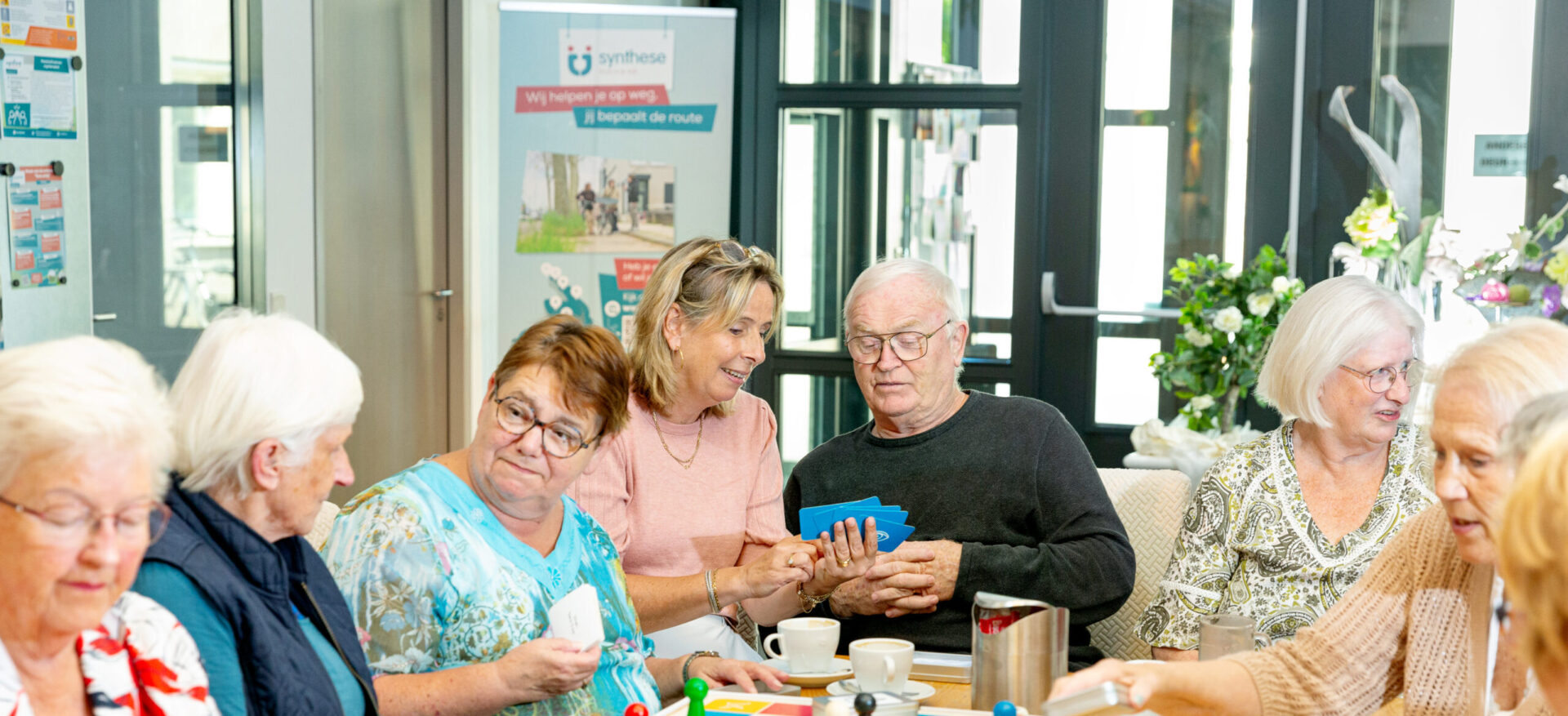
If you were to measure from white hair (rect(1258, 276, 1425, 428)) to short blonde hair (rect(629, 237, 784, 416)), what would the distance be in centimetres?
93

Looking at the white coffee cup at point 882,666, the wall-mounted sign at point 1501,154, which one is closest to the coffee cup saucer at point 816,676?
the white coffee cup at point 882,666

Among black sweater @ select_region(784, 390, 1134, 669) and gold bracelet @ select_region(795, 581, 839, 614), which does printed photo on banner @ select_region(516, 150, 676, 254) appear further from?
gold bracelet @ select_region(795, 581, 839, 614)

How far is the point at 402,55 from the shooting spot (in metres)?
4.34

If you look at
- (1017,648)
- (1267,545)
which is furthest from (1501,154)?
(1017,648)

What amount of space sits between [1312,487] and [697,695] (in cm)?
128

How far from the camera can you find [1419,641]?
1759 mm

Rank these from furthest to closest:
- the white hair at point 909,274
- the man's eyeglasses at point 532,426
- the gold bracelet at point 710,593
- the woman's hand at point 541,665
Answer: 1. the white hair at point 909,274
2. the gold bracelet at point 710,593
3. the man's eyeglasses at point 532,426
4. the woman's hand at point 541,665

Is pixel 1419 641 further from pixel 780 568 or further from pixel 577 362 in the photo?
pixel 577 362

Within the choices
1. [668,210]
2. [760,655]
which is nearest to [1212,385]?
[760,655]

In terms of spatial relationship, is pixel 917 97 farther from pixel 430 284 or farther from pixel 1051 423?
pixel 1051 423

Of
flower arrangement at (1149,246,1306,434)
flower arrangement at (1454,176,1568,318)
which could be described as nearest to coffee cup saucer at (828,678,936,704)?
flower arrangement at (1149,246,1306,434)

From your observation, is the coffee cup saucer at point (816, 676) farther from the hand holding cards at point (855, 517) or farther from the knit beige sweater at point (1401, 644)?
the knit beige sweater at point (1401, 644)

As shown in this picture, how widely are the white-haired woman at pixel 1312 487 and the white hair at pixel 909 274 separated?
0.58 metres

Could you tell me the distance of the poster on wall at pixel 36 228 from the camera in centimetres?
262
